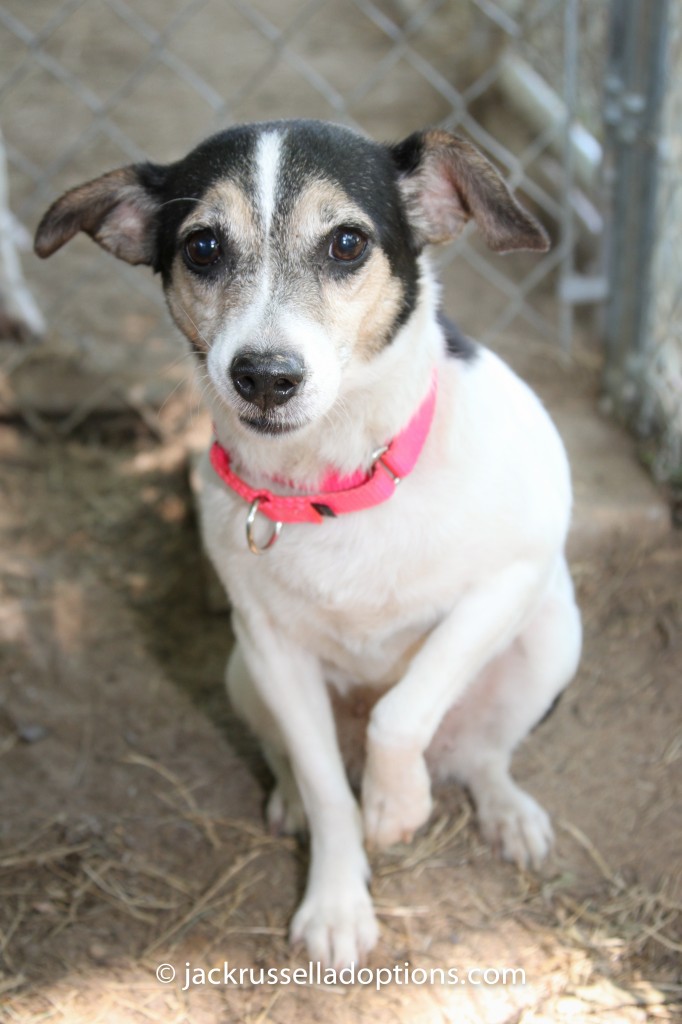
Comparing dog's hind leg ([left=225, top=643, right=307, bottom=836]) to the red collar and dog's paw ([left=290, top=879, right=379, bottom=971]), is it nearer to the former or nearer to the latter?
dog's paw ([left=290, top=879, right=379, bottom=971])

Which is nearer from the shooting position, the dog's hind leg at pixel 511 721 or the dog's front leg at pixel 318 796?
the dog's front leg at pixel 318 796

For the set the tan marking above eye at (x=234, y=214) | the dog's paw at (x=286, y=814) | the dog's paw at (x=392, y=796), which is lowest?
the dog's paw at (x=286, y=814)

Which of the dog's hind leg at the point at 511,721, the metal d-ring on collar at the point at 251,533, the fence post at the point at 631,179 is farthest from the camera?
the fence post at the point at 631,179

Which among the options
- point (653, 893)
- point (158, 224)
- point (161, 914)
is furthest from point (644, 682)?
point (158, 224)

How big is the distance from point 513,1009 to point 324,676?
30.1 inches

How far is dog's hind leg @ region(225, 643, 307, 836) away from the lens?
255cm

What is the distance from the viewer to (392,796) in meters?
2.17

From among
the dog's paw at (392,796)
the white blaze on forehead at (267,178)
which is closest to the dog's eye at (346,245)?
the white blaze on forehead at (267,178)

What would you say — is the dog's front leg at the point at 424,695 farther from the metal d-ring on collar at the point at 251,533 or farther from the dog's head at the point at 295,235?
the dog's head at the point at 295,235

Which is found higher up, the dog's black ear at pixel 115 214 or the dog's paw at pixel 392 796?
the dog's black ear at pixel 115 214

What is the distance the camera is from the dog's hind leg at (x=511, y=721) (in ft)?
8.04

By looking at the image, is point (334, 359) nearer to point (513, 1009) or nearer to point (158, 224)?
point (158, 224)

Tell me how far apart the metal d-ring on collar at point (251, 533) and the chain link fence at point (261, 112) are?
66 cm

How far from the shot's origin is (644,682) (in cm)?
289
